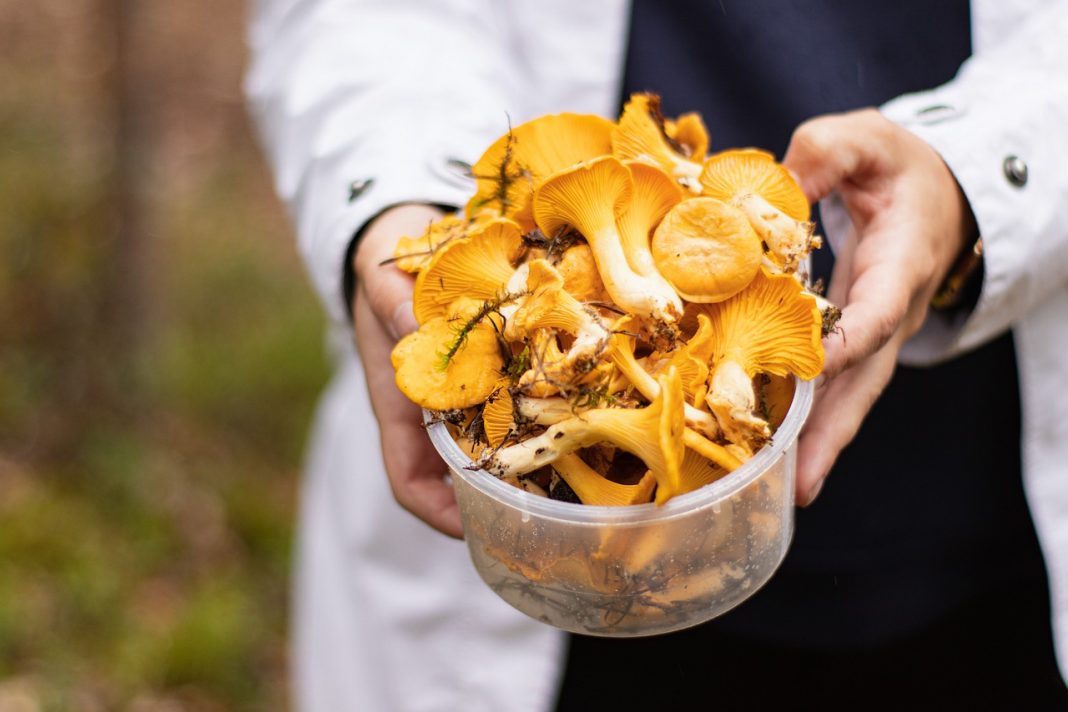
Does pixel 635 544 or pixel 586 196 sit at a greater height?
pixel 586 196

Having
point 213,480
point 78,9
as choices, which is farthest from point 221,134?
point 213,480

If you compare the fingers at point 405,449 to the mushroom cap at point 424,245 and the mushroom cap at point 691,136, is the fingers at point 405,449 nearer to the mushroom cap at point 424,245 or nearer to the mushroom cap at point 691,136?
the mushroom cap at point 424,245

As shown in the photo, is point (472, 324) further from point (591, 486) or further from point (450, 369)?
point (591, 486)

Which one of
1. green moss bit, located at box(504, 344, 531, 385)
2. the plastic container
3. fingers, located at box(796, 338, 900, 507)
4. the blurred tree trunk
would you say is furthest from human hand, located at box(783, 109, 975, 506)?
the blurred tree trunk

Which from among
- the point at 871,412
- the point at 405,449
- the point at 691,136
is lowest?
the point at 871,412

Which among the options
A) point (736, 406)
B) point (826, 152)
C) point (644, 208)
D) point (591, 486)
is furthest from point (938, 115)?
point (591, 486)

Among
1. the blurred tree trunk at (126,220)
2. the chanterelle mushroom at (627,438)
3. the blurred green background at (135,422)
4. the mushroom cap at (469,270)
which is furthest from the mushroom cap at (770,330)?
the blurred tree trunk at (126,220)

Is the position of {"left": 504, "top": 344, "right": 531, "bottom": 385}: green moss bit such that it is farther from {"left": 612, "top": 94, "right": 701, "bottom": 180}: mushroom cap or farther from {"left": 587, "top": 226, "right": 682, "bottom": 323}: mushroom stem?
{"left": 612, "top": 94, "right": 701, "bottom": 180}: mushroom cap
